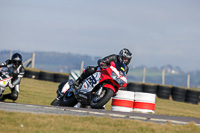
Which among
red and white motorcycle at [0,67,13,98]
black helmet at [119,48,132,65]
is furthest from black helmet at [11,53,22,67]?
black helmet at [119,48,132,65]

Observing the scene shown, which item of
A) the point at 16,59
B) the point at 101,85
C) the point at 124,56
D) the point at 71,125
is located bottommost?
the point at 71,125

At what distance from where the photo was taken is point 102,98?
10414 mm

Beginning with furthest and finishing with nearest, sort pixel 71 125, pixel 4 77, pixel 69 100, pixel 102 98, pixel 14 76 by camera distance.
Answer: pixel 14 76
pixel 4 77
pixel 69 100
pixel 102 98
pixel 71 125

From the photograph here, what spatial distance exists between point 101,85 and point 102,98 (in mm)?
414

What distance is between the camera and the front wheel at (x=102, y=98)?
33.9ft

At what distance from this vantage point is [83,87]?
11156 millimetres

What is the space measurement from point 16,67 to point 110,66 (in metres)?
4.22

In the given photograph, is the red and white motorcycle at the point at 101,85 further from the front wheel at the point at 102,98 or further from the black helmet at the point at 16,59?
the black helmet at the point at 16,59

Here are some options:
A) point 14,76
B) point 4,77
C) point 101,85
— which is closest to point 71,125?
point 101,85

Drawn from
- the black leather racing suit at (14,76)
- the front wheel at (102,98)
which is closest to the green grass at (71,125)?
the front wheel at (102,98)

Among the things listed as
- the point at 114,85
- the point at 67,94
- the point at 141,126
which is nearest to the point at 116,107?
the point at 67,94

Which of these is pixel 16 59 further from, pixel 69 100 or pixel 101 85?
pixel 101 85

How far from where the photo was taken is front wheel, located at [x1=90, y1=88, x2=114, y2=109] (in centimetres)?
1034

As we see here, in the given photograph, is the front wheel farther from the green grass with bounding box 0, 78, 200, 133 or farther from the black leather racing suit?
the black leather racing suit
